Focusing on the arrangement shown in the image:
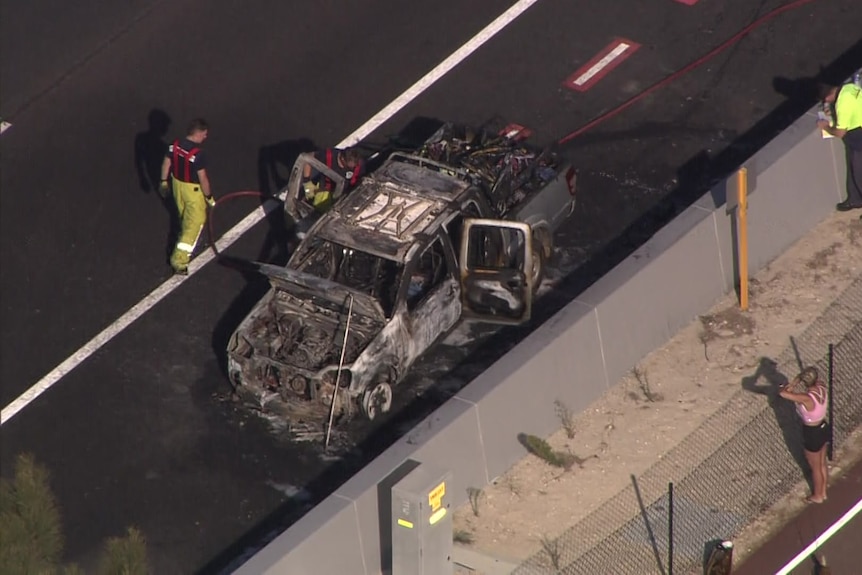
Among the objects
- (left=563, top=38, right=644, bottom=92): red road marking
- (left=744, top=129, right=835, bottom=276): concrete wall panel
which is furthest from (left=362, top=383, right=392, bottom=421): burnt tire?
(left=563, top=38, right=644, bottom=92): red road marking

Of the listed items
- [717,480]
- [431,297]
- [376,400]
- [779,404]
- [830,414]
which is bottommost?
[779,404]

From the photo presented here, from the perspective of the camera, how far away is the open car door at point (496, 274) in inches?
854

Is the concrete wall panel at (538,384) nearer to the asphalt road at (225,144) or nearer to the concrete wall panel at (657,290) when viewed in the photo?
the concrete wall panel at (657,290)

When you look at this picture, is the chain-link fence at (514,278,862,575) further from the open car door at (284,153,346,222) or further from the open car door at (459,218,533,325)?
the open car door at (284,153,346,222)

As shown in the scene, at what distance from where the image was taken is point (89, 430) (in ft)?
70.9

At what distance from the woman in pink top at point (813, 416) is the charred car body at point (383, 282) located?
3841 millimetres

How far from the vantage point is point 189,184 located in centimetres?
2284

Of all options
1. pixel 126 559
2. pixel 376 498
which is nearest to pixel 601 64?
pixel 376 498

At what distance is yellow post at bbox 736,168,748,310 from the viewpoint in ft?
71.2

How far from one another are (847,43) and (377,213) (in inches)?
345

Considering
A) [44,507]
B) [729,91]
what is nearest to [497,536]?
[44,507]

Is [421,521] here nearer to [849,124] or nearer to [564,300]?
[564,300]

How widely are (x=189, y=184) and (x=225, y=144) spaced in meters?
3.13

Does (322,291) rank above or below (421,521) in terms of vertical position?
above
